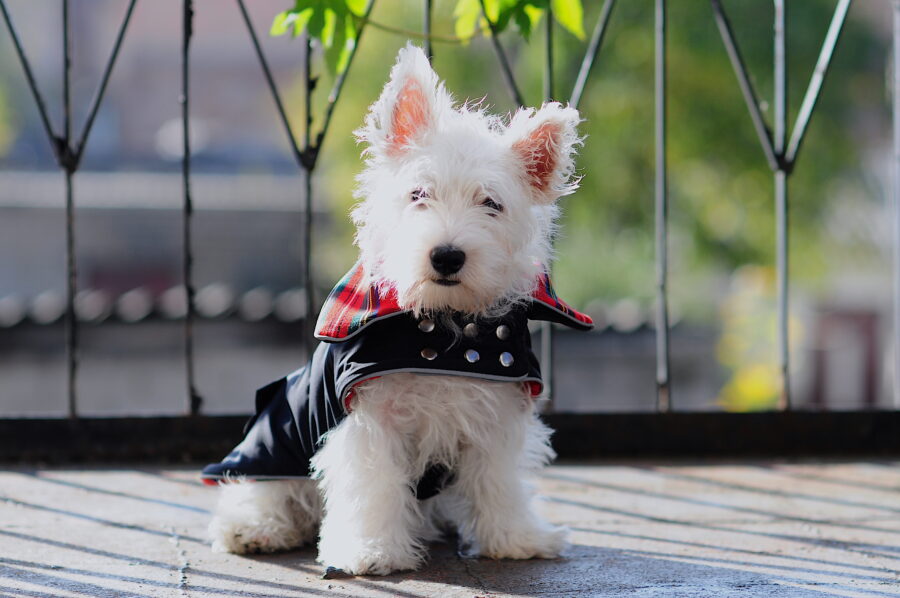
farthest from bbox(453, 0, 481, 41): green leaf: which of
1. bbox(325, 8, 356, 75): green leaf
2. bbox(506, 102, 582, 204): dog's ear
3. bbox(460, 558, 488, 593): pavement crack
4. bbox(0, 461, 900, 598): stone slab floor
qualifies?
bbox(460, 558, 488, 593): pavement crack

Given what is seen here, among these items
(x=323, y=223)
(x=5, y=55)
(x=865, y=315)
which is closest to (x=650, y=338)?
(x=865, y=315)

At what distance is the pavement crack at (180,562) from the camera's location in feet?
8.75

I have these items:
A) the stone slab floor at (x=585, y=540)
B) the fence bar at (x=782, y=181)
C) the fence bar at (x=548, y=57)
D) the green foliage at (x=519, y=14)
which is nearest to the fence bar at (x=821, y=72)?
the fence bar at (x=782, y=181)

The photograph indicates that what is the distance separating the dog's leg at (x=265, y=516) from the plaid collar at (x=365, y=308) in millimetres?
578

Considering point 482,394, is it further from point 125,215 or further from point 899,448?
point 125,215

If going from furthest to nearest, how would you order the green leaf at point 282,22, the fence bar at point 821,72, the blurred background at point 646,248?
the blurred background at point 646,248
the fence bar at point 821,72
the green leaf at point 282,22

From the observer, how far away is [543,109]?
9.21 ft

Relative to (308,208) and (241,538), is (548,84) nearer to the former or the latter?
(308,208)

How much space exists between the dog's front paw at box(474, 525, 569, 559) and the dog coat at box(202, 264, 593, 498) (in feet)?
0.74

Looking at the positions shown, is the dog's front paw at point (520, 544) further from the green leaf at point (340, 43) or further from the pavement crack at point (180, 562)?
the green leaf at point (340, 43)

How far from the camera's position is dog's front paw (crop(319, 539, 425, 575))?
277 centimetres

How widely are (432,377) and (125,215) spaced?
2884 cm

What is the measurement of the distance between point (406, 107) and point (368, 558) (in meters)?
1.21

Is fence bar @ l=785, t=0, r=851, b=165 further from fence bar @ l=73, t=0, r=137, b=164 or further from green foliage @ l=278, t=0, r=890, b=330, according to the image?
green foliage @ l=278, t=0, r=890, b=330
